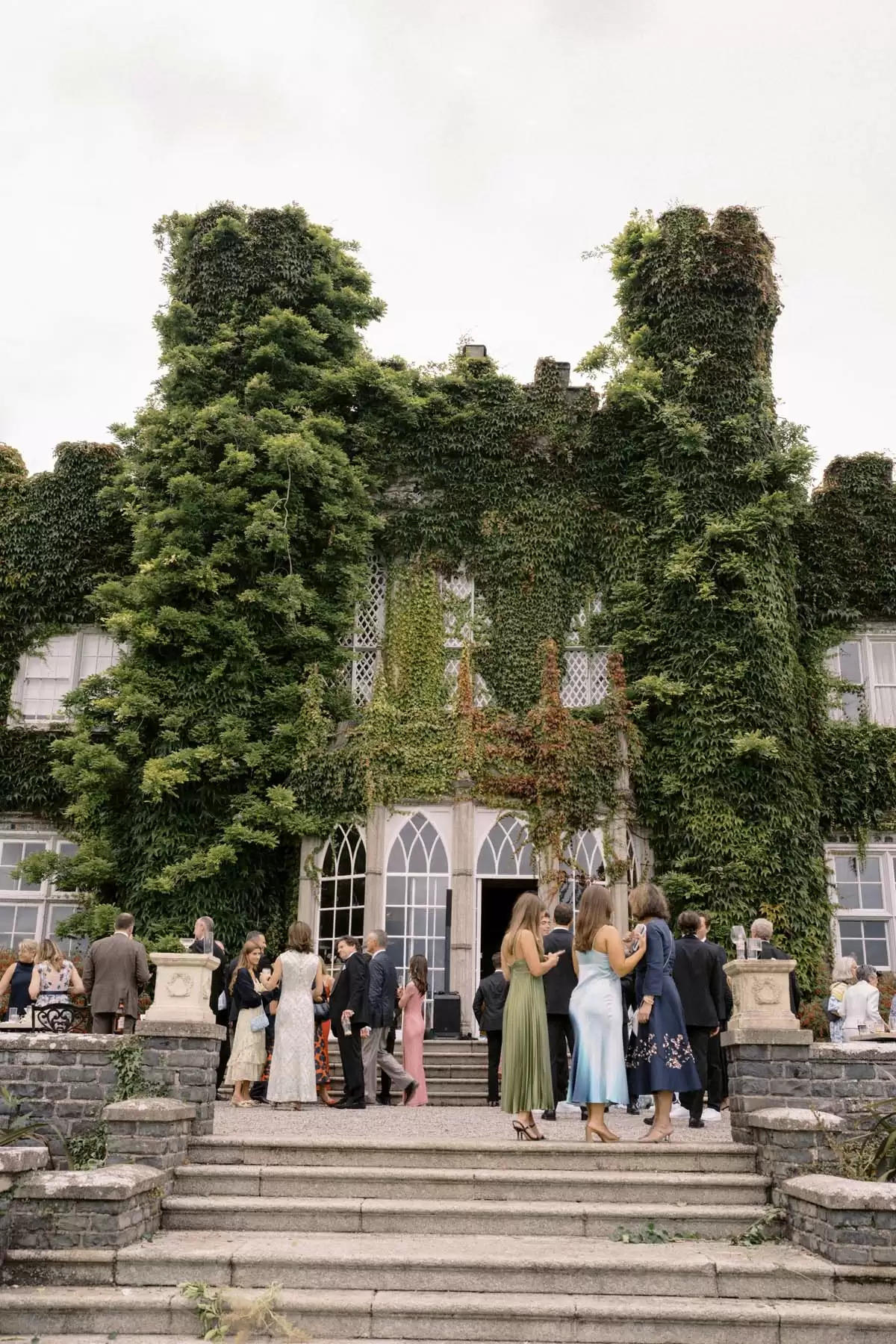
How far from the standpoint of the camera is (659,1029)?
870cm

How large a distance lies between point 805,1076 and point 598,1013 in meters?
1.56

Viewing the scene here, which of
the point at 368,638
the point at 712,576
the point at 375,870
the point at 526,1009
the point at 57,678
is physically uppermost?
the point at 712,576

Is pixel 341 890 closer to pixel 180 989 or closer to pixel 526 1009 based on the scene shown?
pixel 180 989

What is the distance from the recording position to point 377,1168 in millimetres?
8125

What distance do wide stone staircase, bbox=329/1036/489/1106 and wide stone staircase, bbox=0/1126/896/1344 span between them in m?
5.31

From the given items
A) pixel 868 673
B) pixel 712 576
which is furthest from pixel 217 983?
pixel 868 673

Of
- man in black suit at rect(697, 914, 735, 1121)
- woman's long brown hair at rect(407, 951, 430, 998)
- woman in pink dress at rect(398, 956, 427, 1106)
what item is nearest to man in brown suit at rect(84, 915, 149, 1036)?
woman's long brown hair at rect(407, 951, 430, 998)

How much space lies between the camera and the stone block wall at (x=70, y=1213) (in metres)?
7.02

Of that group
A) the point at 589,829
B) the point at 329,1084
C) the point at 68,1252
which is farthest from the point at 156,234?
the point at 68,1252

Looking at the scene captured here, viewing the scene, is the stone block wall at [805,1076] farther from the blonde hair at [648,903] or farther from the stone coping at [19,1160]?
the stone coping at [19,1160]

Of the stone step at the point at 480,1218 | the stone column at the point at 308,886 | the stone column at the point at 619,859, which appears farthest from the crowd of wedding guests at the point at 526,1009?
the stone column at the point at 619,859

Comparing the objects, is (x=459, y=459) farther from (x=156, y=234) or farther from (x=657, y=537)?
(x=156, y=234)

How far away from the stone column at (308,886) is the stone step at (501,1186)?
26.3 ft

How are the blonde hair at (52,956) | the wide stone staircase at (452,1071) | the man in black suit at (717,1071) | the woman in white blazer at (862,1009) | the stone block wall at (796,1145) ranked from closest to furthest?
the stone block wall at (796,1145)
the man in black suit at (717,1071)
the woman in white blazer at (862,1009)
the blonde hair at (52,956)
the wide stone staircase at (452,1071)
